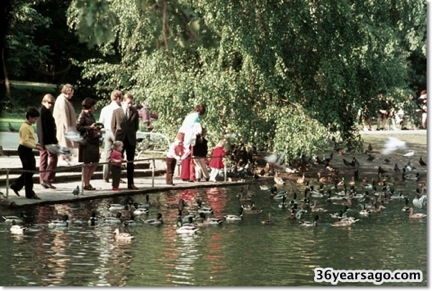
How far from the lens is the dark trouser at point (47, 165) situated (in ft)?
63.6

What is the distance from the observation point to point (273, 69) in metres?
25.2

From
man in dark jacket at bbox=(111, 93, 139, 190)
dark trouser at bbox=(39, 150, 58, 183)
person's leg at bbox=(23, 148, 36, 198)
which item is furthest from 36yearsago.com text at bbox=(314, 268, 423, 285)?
man in dark jacket at bbox=(111, 93, 139, 190)

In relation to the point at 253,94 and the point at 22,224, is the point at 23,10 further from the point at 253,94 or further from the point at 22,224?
the point at 22,224

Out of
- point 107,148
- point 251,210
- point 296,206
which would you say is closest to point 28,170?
point 107,148

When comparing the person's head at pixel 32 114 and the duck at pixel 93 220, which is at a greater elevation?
the person's head at pixel 32 114

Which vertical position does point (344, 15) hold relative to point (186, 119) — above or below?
above

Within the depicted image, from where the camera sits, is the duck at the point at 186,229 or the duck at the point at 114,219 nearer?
the duck at the point at 186,229

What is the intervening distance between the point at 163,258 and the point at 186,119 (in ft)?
30.5

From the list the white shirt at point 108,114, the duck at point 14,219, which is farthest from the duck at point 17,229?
the white shirt at point 108,114

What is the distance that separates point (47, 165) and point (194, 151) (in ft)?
14.0

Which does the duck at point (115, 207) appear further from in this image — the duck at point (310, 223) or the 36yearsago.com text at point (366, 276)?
the 36yearsago.com text at point (366, 276)

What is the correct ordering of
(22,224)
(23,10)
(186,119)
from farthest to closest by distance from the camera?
(23,10)
(186,119)
(22,224)

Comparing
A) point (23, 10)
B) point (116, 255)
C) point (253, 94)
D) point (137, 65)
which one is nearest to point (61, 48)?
point (23, 10)

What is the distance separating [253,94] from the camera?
1018 inches
